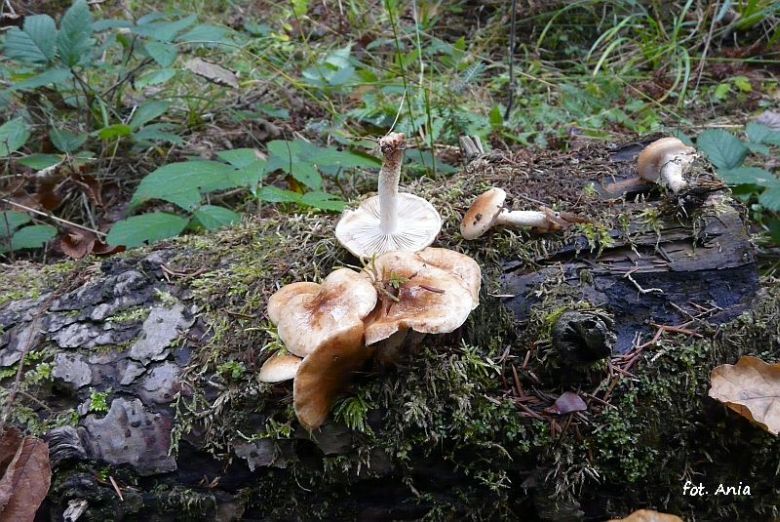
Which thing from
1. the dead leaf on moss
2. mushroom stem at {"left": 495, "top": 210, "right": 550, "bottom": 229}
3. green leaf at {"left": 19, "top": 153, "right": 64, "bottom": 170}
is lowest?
the dead leaf on moss

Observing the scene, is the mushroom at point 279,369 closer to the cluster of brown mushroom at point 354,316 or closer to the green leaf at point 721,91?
the cluster of brown mushroom at point 354,316

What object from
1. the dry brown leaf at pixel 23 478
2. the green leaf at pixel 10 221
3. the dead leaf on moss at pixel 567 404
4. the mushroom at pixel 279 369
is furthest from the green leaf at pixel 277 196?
the green leaf at pixel 10 221

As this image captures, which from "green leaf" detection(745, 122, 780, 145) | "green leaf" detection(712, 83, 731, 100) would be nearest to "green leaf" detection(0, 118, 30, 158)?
"green leaf" detection(745, 122, 780, 145)

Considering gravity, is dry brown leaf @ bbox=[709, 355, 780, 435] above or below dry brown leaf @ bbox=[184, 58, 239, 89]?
A: below

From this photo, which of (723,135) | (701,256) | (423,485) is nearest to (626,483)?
(423,485)

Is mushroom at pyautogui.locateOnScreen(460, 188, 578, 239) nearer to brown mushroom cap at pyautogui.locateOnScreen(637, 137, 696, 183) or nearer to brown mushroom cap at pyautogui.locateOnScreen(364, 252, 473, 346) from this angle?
brown mushroom cap at pyautogui.locateOnScreen(364, 252, 473, 346)
